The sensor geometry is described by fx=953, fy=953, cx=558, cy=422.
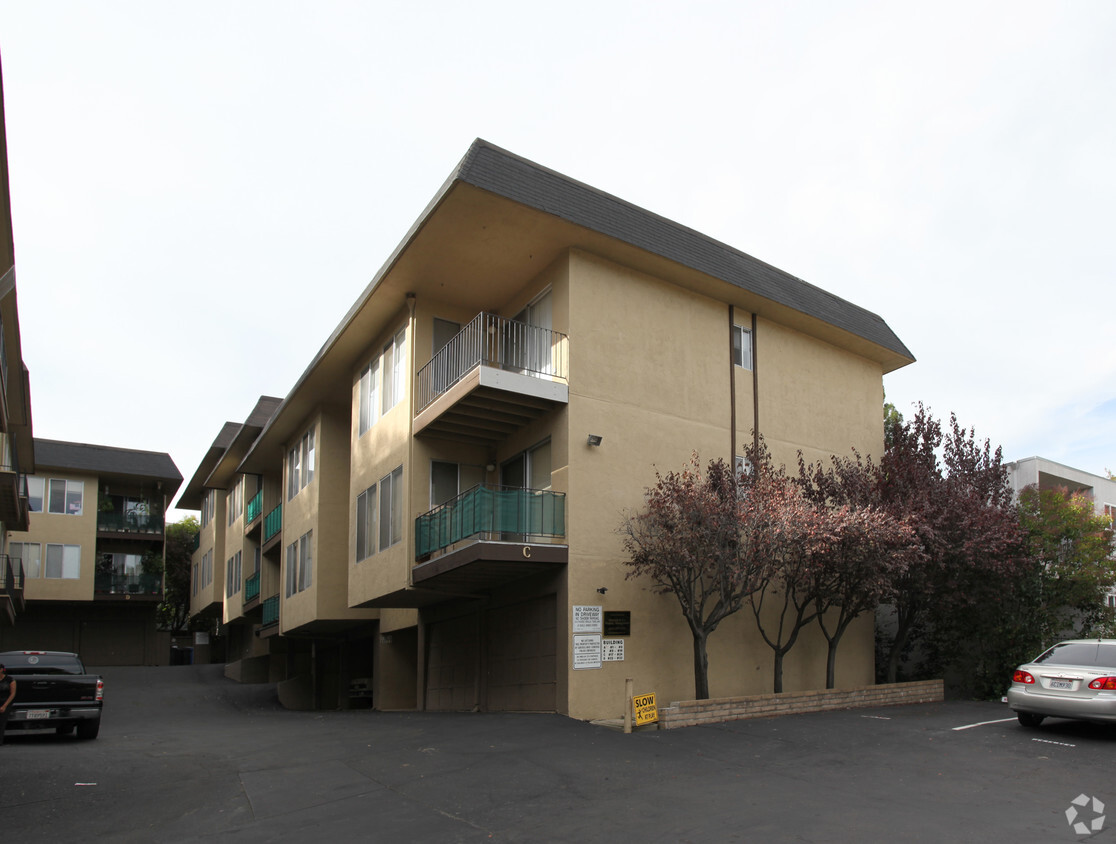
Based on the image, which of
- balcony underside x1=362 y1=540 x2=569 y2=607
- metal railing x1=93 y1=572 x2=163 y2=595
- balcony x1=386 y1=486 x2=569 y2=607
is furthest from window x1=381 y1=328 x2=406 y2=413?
metal railing x1=93 y1=572 x2=163 y2=595

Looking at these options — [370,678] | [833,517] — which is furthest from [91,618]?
[833,517]

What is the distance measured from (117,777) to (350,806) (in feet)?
12.6

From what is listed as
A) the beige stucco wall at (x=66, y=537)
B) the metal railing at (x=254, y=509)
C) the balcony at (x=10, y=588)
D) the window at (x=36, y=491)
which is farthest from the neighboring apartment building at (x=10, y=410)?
the metal railing at (x=254, y=509)

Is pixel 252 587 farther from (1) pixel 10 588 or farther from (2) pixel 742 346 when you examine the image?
(2) pixel 742 346

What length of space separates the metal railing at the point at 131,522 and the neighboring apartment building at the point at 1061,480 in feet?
125

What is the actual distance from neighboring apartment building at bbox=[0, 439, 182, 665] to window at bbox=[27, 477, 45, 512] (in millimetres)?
42

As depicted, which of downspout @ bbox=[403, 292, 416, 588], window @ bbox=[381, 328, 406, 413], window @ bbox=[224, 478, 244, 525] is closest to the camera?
downspout @ bbox=[403, 292, 416, 588]

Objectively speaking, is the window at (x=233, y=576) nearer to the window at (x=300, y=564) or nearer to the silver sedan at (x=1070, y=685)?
the window at (x=300, y=564)

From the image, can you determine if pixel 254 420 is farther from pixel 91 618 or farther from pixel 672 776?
pixel 672 776

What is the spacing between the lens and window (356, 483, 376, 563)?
71.1 ft

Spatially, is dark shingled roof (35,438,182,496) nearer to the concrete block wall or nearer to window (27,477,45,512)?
window (27,477,45,512)

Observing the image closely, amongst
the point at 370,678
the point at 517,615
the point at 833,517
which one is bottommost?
the point at 370,678

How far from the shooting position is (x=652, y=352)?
18.7 meters

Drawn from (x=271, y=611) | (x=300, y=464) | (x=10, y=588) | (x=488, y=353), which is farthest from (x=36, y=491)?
(x=488, y=353)
